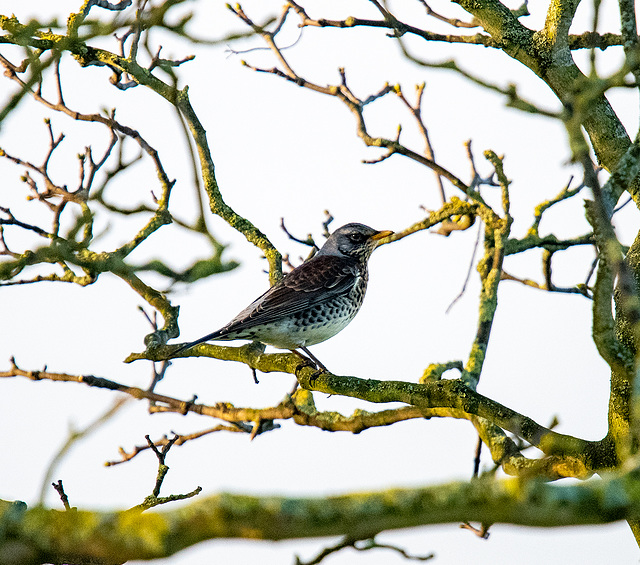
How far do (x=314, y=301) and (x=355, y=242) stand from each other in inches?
53.6

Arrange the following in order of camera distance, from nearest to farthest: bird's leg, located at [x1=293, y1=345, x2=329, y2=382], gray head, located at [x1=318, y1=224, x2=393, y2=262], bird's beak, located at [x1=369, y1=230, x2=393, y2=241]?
bird's leg, located at [x1=293, y1=345, x2=329, y2=382] → bird's beak, located at [x1=369, y1=230, x2=393, y2=241] → gray head, located at [x1=318, y1=224, x2=393, y2=262]

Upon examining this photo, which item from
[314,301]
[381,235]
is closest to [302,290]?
[314,301]

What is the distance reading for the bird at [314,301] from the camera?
641 centimetres

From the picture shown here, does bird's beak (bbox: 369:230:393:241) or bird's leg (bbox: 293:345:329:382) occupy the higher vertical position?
bird's beak (bbox: 369:230:393:241)

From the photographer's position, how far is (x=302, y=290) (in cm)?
709

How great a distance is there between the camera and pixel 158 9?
2.82 m

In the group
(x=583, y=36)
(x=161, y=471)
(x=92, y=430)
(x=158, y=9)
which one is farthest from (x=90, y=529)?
(x=583, y=36)

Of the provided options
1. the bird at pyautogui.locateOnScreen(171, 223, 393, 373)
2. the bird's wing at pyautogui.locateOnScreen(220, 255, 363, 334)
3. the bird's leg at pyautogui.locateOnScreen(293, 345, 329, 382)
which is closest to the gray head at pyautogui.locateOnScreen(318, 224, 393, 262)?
the bird at pyautogui.locateOnScreen(171, 223, 393, 373)

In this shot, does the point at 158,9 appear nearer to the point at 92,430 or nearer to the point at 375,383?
the point at 92,430

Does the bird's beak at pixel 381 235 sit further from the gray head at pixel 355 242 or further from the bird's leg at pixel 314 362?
the bird's leg at pixel 314 362

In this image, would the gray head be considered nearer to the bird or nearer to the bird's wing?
the bird

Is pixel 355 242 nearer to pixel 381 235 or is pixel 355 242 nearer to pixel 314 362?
pixel 381 235

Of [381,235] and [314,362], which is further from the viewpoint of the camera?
[381,235]

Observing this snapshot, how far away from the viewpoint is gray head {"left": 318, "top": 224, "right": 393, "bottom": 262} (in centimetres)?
812
